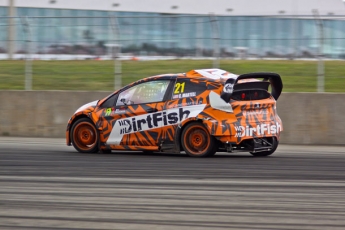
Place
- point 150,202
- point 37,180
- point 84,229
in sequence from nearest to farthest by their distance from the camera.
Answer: point 84,229
point 150,202
point 37,180

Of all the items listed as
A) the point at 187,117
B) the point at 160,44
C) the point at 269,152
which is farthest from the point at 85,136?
the point at 160,44

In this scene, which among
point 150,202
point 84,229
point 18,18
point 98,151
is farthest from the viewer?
point 18,18

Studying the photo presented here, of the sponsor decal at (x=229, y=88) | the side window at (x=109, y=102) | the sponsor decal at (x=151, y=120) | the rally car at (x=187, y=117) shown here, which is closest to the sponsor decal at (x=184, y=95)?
the rally car at (x=187, y=117)

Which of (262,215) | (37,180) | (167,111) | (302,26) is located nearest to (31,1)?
(302,26)

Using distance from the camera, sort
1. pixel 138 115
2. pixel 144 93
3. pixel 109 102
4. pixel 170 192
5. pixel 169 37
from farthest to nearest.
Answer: pixel 169 37
pixel 109 102
pixel 144 93
pixel 138 115
pixel 170 192

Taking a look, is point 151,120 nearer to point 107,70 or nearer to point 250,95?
point 250,95

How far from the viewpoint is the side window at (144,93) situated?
1302cm

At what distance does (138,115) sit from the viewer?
13023mm

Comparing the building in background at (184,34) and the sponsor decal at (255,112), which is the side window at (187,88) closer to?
the sponsor decal at (255,112)

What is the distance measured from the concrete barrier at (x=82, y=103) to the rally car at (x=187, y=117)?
112 inches

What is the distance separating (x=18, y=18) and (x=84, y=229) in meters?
12.3

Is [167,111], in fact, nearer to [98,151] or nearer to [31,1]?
[98,151]

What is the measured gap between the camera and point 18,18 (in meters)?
18.1

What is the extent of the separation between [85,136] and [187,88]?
6.87ft
